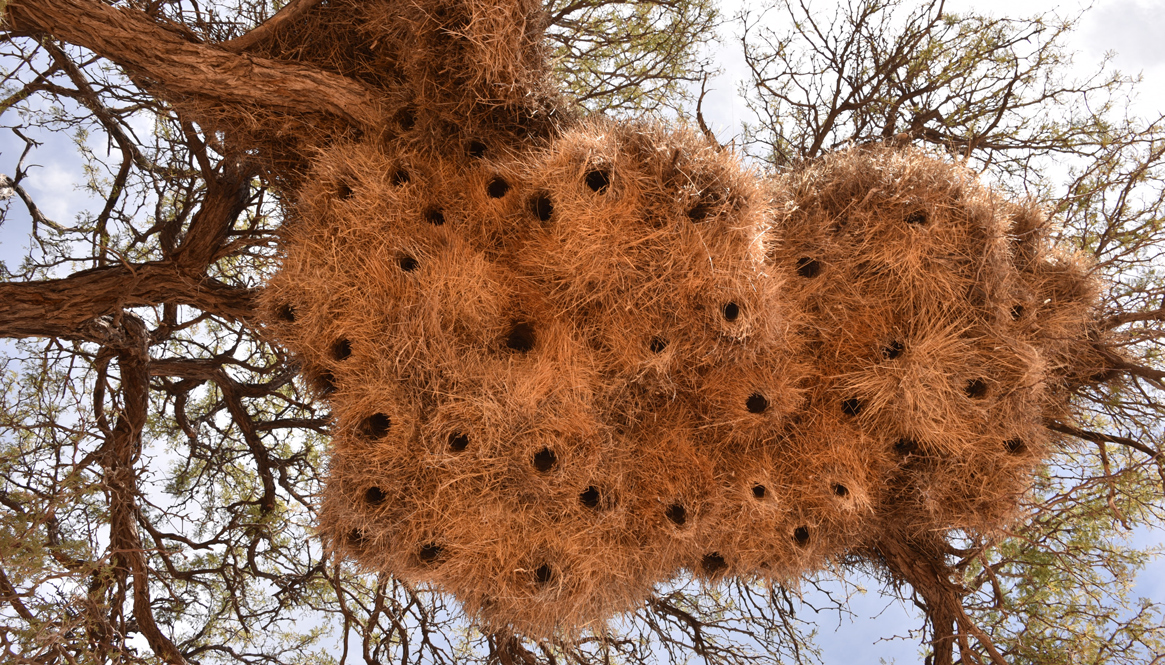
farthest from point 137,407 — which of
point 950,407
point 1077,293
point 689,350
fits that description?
point 1077,293

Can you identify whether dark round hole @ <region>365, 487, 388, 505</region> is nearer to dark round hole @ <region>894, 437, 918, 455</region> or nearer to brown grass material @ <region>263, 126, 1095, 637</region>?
brown grass material @ <region>263, 126, 1095, 637</region>

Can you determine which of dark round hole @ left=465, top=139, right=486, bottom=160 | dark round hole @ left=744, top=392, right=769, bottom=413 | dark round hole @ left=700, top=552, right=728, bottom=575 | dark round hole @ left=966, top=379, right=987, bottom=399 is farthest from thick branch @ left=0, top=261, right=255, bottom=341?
dark round hole @ left=966, top=379, right=987, bottom=399

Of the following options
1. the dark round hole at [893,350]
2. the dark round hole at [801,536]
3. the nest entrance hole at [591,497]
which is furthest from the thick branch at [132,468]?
the dark round hole at [893,350]

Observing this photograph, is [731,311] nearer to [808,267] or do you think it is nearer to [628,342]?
[628,342]

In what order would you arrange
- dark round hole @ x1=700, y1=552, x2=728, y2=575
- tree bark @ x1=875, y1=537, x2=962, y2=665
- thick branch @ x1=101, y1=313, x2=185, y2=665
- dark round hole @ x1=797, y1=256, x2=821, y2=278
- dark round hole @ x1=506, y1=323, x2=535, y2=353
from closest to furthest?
1. dark round hole @ x1=506, y1=323, x2=535, y2=353
2. dark round hole @ x1=797, y1=256, x2=821, y2=278
3. dark round hole @ x1=700, y1=552, x2=728, y2=575
4. tree bark @ x1=875, y1=537, x2=962, y2=665
5. thick branch @ x1=101, y1=313, x2=185, y2=665

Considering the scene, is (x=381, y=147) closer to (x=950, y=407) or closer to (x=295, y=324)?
(x=295, y=324)

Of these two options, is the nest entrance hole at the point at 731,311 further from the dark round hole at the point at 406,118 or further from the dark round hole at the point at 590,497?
the dark round hole at the point at 406,118
